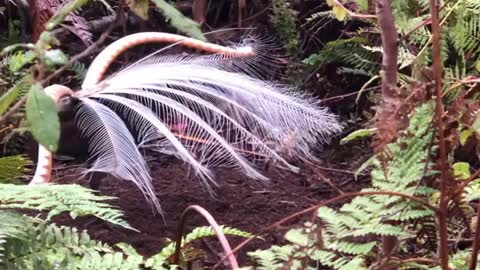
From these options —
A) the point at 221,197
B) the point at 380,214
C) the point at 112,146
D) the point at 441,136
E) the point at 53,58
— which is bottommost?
the point at 221,197

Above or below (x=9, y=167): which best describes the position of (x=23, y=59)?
above

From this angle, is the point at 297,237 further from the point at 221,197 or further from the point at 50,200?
the point at 221,197

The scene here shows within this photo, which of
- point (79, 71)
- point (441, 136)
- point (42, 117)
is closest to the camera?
point (42, 117)

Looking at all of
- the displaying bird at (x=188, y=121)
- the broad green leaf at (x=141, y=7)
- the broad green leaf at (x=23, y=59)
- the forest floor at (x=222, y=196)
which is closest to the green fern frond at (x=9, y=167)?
the displaying bird at (x=188, y=121)

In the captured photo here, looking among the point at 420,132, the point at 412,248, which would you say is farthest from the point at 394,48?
the point at 412,248

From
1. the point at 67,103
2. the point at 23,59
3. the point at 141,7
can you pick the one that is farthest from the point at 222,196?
the point at 141,7

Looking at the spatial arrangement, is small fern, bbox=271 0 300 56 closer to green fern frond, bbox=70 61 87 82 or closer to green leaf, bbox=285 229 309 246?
green fern frond, bbox=70 61 87 82

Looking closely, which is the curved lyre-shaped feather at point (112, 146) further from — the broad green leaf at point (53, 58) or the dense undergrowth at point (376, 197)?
the broad green leaf at point (53, 58)
